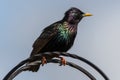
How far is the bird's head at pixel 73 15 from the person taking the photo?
364 inches

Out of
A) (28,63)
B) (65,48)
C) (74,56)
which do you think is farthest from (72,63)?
(65,48)

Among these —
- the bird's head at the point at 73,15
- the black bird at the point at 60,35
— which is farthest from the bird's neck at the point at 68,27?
the bird's head at the point at 73,15

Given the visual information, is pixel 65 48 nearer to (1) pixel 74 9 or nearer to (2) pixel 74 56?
(1) pixel 74 9

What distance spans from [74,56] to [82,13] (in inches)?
99.9

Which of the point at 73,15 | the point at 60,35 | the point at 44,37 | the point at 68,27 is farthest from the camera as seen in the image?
the point at 73,15

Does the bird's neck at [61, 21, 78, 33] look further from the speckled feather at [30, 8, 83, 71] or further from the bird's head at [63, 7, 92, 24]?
the bird's head at [63, 7, 92, 24]

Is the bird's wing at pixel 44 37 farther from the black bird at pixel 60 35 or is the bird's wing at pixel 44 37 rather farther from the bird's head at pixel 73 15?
the bird's head at pixel 73 15

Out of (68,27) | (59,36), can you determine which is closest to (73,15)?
(68,27)

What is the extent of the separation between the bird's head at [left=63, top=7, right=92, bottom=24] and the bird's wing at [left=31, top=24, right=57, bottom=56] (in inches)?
16.5

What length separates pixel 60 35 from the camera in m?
8.78

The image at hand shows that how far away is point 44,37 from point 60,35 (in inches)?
13.0

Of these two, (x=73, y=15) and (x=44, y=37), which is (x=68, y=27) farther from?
(x=44, y=37)

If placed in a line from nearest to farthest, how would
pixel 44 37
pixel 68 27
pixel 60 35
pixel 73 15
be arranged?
pixel 60 35 → pixel 44 37 → pixel 68 27 → pixel 73 15

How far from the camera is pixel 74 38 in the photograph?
8.97 m
